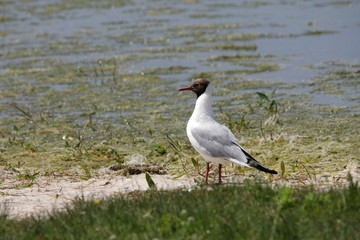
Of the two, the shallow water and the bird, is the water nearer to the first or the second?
the shallow water

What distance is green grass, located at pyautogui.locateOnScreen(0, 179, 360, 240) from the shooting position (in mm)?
4785

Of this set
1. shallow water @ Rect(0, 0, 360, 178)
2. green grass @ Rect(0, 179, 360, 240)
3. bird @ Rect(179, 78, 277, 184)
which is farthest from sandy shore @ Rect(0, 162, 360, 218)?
green grass @ Rect(0, 179, 360, 240)

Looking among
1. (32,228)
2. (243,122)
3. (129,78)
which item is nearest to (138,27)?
(129,78)

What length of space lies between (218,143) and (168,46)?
8.66m

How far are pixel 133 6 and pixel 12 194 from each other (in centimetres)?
1372

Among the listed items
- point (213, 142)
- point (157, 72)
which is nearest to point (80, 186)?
point (213, 142)

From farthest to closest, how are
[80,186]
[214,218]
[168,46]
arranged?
[168,46]
[80,186]
[214,218]

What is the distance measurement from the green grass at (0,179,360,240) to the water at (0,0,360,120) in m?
5.42

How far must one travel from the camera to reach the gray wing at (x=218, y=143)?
272 inches

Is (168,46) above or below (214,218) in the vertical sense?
below

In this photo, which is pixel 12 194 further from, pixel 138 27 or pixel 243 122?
pixel 138 27

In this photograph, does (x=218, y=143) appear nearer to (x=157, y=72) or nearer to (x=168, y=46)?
(x=157, y=72)

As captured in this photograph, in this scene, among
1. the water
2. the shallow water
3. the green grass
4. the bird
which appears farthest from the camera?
the water

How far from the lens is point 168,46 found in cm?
1543
